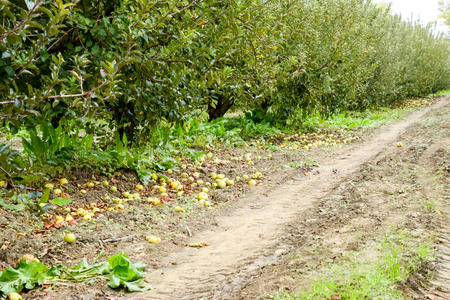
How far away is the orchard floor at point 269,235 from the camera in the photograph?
286 centimetres

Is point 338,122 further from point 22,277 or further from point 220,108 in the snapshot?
point 22,277

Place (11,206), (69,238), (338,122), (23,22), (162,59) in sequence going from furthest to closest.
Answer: (338,122) < (162,59) < (11,206) < (69,238) < (23,22)

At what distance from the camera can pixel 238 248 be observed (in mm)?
3756

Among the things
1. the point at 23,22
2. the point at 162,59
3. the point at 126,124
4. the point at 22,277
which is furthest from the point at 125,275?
the point at 126,124

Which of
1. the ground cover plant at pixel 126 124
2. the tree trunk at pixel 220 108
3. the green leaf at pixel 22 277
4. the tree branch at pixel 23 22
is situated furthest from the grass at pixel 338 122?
the tree branch at pixel 23 22

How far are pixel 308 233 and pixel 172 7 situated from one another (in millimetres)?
2674

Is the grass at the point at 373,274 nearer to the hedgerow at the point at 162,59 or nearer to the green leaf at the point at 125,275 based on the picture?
the green leaf at the point at 125,275

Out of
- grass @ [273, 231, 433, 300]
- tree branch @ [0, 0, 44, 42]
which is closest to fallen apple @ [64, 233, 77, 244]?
tree branch @ [0, 0, 44, 42]

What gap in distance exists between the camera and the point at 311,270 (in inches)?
113

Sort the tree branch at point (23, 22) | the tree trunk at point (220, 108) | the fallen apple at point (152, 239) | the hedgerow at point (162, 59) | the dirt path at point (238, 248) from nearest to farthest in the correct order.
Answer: the tree branch at point (23, 22) < the dirt path at point (238, 248) < the hedgerow at point (162, 59) < the fallen apple at point (152, 239) < the tree trunk at point (220, 108)

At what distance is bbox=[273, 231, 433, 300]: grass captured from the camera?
2445 mm

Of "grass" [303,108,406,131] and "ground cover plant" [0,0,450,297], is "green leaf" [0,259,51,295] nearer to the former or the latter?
"ground cover plant" [0,0,450,297]

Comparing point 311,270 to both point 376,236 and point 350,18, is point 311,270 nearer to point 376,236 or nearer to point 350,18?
point 376,236

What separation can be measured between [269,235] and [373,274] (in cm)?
151
